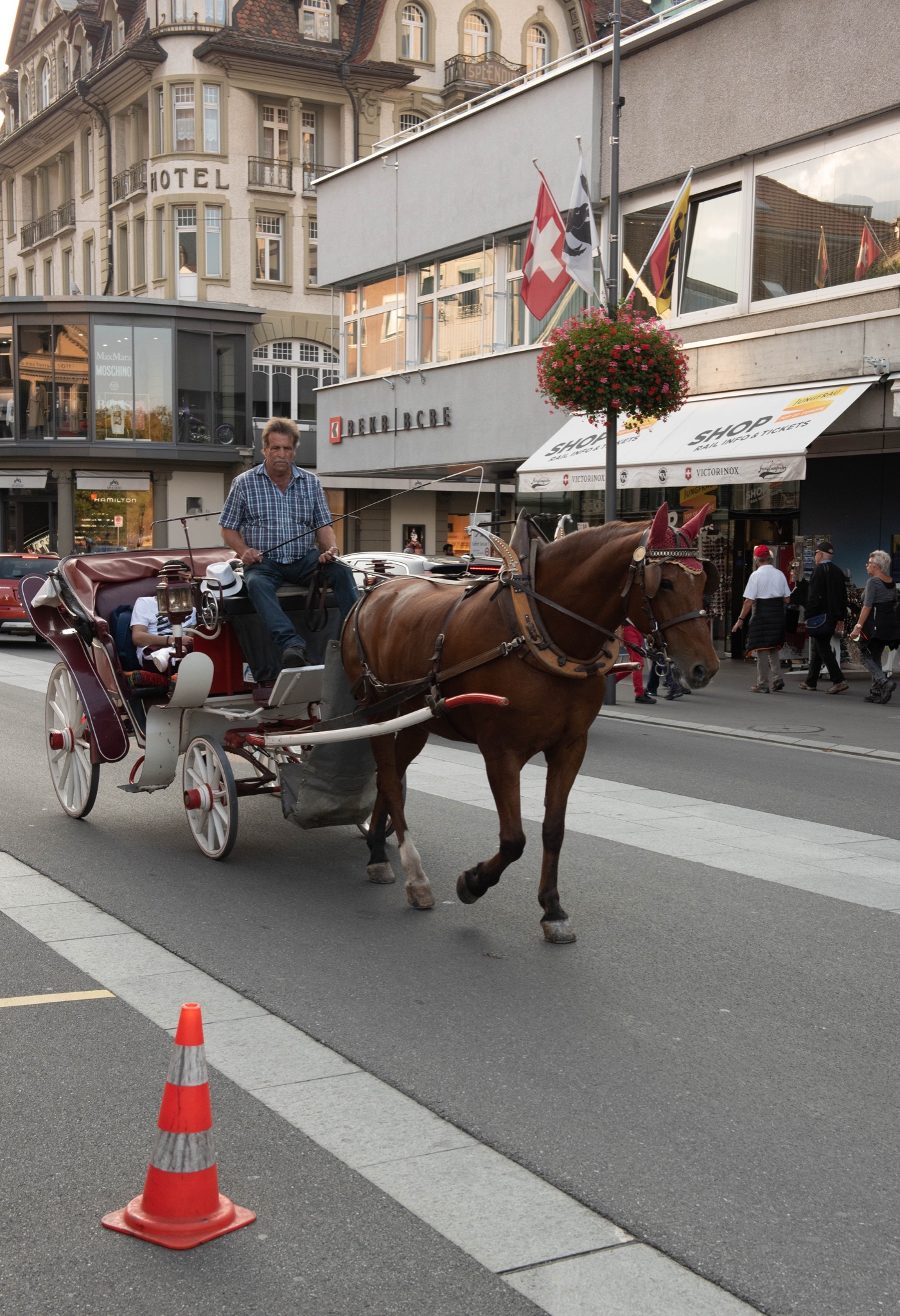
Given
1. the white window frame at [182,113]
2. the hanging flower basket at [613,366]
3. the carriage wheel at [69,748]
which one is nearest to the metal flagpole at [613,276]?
the hanging flower basket at [613,366]

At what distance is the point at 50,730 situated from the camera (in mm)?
8758

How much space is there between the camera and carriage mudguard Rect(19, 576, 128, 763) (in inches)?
312

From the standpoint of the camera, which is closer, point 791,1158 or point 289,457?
point 791,1158

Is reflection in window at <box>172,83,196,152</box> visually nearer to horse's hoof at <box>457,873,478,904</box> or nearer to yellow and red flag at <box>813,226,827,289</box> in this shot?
yellow and red flag at <box>813,226,827,289</box>

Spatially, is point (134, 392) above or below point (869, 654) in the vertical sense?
above

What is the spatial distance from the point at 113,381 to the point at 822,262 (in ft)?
97.7

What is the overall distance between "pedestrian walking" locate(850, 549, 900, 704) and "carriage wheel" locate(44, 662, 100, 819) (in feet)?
34.3

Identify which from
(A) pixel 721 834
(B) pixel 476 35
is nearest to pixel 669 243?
(A) pixel 721 834

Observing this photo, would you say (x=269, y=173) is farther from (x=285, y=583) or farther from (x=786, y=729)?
(x=285, y=583)

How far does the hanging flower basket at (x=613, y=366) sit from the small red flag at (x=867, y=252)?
323cm

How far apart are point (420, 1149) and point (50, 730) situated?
562 centimetres

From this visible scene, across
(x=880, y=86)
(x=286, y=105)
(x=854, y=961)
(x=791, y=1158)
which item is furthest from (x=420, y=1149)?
(x=286, y=105)

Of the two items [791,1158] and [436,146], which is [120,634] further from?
[436,146]

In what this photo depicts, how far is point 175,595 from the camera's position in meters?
7.96
